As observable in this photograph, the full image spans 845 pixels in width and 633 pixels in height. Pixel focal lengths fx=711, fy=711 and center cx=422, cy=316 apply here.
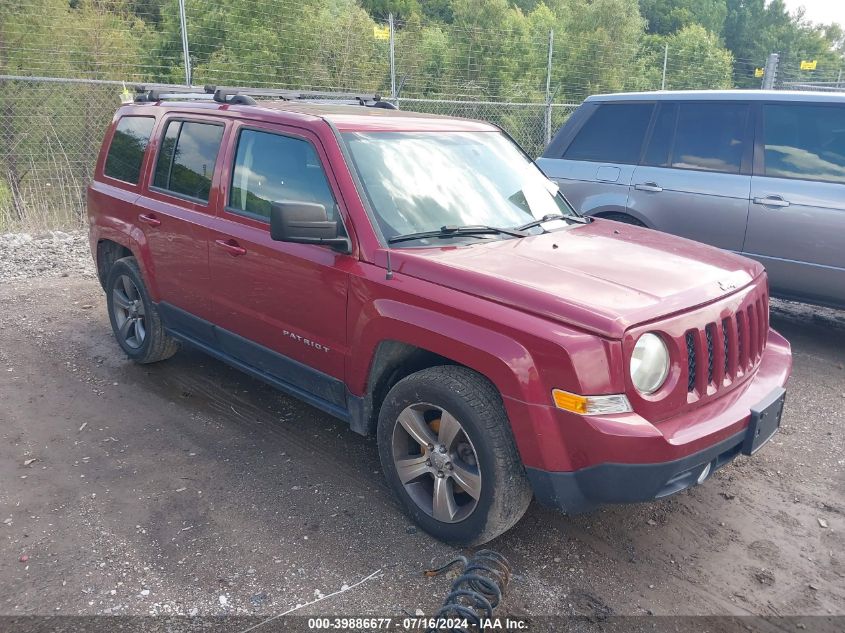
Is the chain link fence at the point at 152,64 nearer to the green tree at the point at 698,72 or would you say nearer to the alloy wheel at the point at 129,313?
the alloy wheel at the point at 129,313

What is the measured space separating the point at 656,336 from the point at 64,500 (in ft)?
9.99

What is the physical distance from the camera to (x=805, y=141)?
18.8 feet

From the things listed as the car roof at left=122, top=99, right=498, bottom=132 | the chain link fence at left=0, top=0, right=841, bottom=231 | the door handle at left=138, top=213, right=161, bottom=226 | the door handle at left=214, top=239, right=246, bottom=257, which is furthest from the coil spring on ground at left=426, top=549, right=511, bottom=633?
the chain link fence at left=0, top=0, right=841, bottom=231

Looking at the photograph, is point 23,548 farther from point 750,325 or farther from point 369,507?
point 750,325

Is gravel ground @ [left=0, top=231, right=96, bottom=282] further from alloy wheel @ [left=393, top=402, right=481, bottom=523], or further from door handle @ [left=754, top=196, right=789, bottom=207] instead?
door handle @ [left=754, top=196, right=789, bottom=207]

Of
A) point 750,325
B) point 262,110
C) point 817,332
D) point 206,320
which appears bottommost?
point 817,332

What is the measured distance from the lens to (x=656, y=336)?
2867mm

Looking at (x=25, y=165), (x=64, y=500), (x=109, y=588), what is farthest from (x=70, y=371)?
(x=25, y=165)

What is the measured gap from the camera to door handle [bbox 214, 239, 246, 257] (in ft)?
13.5

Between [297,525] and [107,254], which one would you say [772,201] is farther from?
[107,254]

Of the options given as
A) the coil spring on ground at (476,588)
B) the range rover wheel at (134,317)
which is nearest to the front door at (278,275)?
the range rover wheel at (134,317)

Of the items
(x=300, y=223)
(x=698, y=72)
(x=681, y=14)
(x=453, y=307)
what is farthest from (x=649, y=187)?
(x=681, y=14)

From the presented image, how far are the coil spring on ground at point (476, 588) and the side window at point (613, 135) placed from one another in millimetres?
4499

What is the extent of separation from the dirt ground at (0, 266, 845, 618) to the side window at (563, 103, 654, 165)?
2770 mm
